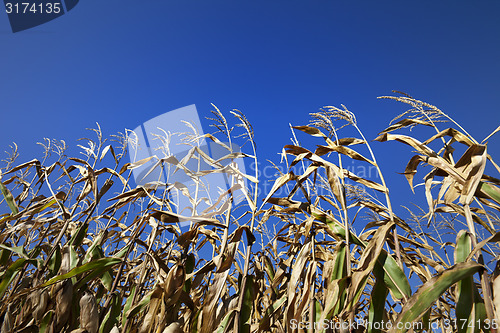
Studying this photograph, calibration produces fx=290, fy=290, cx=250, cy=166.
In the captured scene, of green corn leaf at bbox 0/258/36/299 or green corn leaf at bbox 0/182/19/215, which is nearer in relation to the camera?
green corn leaf at bbox 0/258/36/299

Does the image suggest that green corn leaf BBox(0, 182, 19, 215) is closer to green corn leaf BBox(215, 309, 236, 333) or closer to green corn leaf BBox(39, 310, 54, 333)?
green corn leaf BBox(39, 310, 54, 333)

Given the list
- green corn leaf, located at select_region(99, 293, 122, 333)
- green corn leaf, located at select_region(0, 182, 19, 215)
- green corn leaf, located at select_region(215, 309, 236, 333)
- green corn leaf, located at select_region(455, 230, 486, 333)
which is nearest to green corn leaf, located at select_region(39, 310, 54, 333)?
green corn leaf, located at select_region(99, 293, 122, 333)

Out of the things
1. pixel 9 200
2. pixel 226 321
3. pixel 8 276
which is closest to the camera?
pixel 226 321

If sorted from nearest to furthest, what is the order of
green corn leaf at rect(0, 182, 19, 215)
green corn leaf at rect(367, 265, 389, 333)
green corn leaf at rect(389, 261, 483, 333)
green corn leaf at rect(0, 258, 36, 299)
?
1. green corn leaf at rect(389, 261, 483, 333)
2. green corn leaf at rect(367, 265, 389, 333)
3. green corn leaf at rect(0, 258, 36, 299)
4. green corn leaf at rect(0, 182, 19, 215)

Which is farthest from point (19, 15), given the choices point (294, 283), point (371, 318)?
point (371, 318)

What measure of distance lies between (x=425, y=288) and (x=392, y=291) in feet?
→ 0.56

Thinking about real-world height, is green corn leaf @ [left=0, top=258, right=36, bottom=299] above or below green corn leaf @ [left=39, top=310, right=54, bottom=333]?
above

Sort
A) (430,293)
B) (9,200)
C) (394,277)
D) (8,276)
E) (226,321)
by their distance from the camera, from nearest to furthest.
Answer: (430,293)
(394,277)
(226,321)
(8,276)
(9,200)

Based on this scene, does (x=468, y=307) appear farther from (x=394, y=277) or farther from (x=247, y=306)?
(x=247, y=306)

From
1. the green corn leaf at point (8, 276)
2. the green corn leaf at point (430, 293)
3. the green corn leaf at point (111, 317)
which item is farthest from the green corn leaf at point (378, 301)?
the green corn leaf at point (8, 276)

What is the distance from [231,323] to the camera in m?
1.14

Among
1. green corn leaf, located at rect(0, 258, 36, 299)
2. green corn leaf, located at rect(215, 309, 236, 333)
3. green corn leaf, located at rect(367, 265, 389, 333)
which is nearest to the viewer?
green corn leaf, located at rect(367, 265, 389, 333)

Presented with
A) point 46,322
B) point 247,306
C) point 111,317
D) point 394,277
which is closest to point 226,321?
point 247,306

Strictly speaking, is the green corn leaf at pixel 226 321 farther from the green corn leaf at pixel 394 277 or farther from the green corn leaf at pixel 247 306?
the green corn leaf at pixel 394 277
